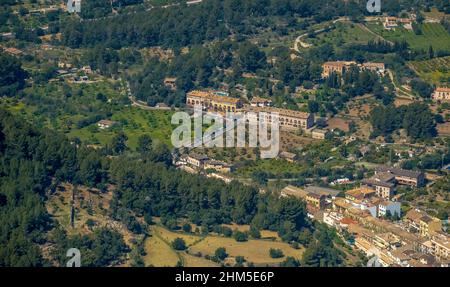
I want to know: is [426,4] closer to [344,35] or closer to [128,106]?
[344,35]

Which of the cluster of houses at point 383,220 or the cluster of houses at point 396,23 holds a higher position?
the cluster of houses at point 396,23

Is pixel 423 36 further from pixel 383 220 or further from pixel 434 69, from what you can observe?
pixel 383 220

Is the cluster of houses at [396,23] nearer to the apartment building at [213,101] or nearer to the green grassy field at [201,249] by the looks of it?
the apartment building at [213,101]

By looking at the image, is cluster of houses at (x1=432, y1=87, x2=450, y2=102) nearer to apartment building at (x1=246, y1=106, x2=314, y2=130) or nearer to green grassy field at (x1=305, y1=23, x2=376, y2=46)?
apartment building at (x1=246, y1=106, x2=314, y2=130)

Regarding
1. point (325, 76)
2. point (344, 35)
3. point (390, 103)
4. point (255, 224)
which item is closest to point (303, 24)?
point (344, 35)

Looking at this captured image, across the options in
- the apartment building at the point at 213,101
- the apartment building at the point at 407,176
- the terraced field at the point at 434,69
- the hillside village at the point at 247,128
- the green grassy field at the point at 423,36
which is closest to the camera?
the hillside village at the point at 247,128

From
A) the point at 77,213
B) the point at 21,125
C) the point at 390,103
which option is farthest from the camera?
the point at 390,103

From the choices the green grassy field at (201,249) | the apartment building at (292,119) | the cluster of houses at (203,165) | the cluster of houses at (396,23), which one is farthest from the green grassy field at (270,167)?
the cluster of houses at (396,23)
